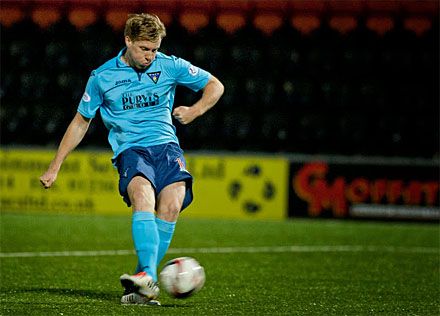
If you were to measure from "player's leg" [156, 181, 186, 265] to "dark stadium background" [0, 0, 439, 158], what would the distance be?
7356 mm

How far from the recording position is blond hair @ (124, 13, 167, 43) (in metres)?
4.08

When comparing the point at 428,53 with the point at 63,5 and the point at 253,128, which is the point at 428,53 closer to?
the point at 253,128

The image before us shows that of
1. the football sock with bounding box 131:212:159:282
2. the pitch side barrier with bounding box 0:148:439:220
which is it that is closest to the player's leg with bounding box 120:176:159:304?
the football sock with bounding box 131:212:159:282

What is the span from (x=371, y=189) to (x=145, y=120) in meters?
6.67

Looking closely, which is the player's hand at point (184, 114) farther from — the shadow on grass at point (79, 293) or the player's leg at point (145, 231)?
the shadow on grass at point (79, 293)

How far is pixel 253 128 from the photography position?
39.5ft

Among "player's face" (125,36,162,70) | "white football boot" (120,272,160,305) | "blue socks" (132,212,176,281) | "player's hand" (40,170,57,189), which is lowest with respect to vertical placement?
"white football boot" (120,272,160,305)

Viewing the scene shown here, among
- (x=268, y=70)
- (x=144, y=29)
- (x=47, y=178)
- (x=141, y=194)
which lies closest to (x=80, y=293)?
(x=47, y=178)

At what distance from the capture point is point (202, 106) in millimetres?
4289

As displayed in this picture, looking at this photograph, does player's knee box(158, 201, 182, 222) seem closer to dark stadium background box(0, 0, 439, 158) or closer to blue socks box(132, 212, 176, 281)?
blue socks box(132, 212, 176, 281)

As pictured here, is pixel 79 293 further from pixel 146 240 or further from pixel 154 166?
pixel 154 166

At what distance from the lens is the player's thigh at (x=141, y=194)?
161 inches

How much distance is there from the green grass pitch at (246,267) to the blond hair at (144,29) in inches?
57.9

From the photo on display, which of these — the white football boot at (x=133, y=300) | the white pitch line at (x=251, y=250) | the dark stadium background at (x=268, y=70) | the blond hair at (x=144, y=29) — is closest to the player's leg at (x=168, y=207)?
the white football boot at (x=133, y=300)
